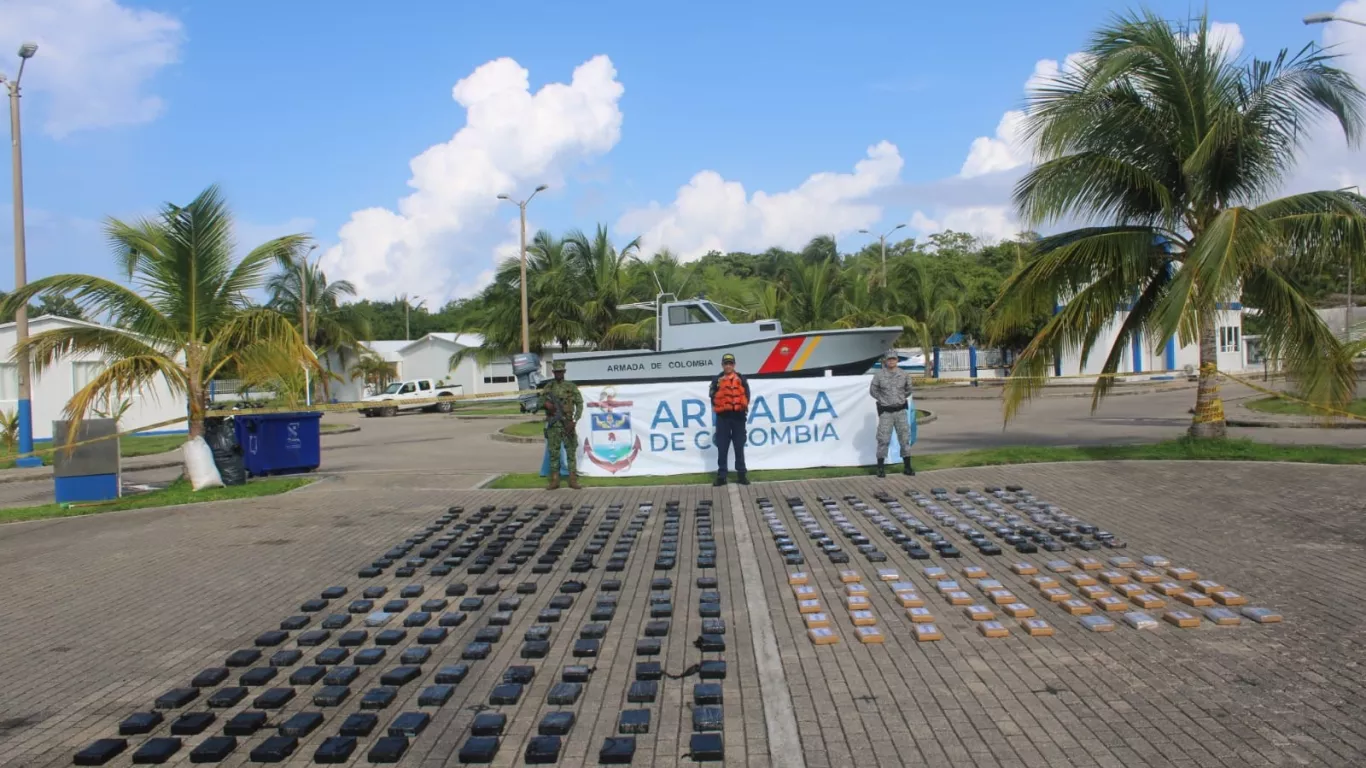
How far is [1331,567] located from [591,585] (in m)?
5.60

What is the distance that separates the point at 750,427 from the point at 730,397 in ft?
4.43

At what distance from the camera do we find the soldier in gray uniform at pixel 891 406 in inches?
468

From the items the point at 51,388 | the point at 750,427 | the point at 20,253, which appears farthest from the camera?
the point at 51,388

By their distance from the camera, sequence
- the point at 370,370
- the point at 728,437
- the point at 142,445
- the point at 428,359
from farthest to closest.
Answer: the point at 428,359 < the point at 370,370 < the point at 142,445 < the point at 728,437

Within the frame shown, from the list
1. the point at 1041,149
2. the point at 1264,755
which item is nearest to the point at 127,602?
the point at 1264,755

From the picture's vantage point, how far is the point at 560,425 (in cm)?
1242

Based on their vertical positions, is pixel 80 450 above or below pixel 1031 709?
above

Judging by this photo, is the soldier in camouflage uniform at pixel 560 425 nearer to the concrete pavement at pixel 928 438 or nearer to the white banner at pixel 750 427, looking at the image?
the white banner at pixel 750 427

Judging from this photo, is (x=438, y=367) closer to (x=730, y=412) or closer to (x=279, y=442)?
(x=279, y=442)

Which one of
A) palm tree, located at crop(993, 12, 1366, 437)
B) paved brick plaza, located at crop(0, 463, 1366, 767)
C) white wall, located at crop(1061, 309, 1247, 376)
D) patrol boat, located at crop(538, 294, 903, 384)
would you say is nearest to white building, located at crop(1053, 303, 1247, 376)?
white wall, located at crop(1061, 309, 1247, 376)

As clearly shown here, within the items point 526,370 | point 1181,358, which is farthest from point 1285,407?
point 1181,358

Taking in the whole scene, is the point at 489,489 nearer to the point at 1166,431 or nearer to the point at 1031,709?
the point at 1031,709

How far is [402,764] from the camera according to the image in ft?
14.1

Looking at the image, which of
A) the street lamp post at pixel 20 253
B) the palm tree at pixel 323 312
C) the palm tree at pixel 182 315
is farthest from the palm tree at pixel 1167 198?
the palm tree at pixel 323 312
